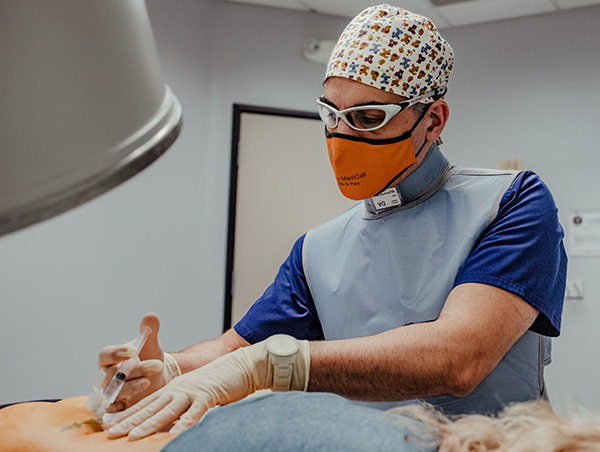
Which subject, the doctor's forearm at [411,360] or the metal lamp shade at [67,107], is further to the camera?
the doctor's forearm at [411,360]

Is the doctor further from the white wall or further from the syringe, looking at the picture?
the white wall

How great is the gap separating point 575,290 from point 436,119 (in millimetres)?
2586

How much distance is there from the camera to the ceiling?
3.57 m

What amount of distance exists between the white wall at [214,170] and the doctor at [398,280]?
1.77m

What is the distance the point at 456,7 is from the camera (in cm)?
364

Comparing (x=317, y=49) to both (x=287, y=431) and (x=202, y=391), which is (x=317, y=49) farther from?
(x=287, y=431)

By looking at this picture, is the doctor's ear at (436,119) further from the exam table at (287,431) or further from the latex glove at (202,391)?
the exam table at (287,431)

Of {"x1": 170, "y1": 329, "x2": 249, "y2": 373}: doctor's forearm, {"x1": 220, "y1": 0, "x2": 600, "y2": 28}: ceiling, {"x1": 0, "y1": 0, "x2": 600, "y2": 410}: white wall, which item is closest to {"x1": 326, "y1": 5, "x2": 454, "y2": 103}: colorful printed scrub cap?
{"x1": 170, "y1": 329, "x2": 249, "y2": 373}: doctor's forearm

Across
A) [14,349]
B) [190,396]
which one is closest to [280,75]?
[14,349]

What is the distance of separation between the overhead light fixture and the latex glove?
3040mm

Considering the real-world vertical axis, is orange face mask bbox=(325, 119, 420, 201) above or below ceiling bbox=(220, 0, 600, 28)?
below

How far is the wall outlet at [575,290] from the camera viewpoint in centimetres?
356

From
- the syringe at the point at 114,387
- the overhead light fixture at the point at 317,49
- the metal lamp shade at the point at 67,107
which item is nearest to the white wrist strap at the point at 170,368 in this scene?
the syringe at the point at 114,387

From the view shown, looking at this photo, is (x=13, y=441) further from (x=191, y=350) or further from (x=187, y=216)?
(x=187, y=216)
